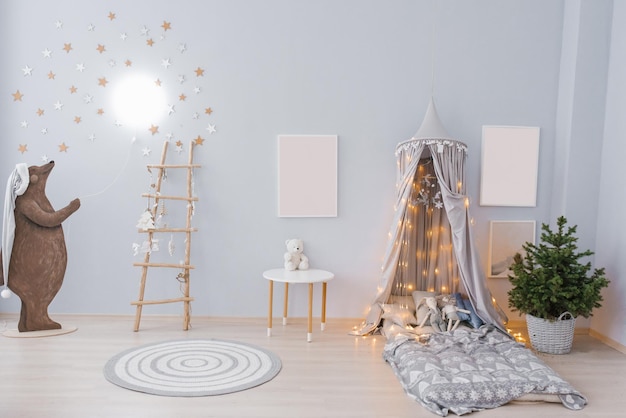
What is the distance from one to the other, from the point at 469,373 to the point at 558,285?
1.21m

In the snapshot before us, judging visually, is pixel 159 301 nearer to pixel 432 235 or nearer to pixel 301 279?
pixel 301 279

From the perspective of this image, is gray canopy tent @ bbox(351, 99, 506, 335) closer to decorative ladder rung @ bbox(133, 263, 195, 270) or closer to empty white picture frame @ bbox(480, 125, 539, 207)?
empty white picture frame @ bbox(480, 125, 539, 207)

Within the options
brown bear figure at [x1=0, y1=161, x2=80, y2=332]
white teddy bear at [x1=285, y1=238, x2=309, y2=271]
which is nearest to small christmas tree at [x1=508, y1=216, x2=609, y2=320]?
white teddy bear at [x1=285, y1=238, x2=309, y2=271]

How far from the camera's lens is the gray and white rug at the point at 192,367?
3129mm


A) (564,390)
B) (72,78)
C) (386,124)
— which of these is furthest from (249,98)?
(564,390)

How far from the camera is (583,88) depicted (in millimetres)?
4453

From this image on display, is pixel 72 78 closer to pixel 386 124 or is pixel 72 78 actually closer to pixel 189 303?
pixel 189 303

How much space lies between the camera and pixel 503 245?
4.68m

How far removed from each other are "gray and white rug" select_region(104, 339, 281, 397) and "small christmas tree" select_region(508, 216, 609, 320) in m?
2.02

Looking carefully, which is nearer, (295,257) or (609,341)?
(609,341)

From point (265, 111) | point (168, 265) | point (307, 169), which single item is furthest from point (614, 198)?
point (168, 265)

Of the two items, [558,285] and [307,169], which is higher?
[307,169]

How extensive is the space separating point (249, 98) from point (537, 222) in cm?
290

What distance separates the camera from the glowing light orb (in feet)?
15.2
